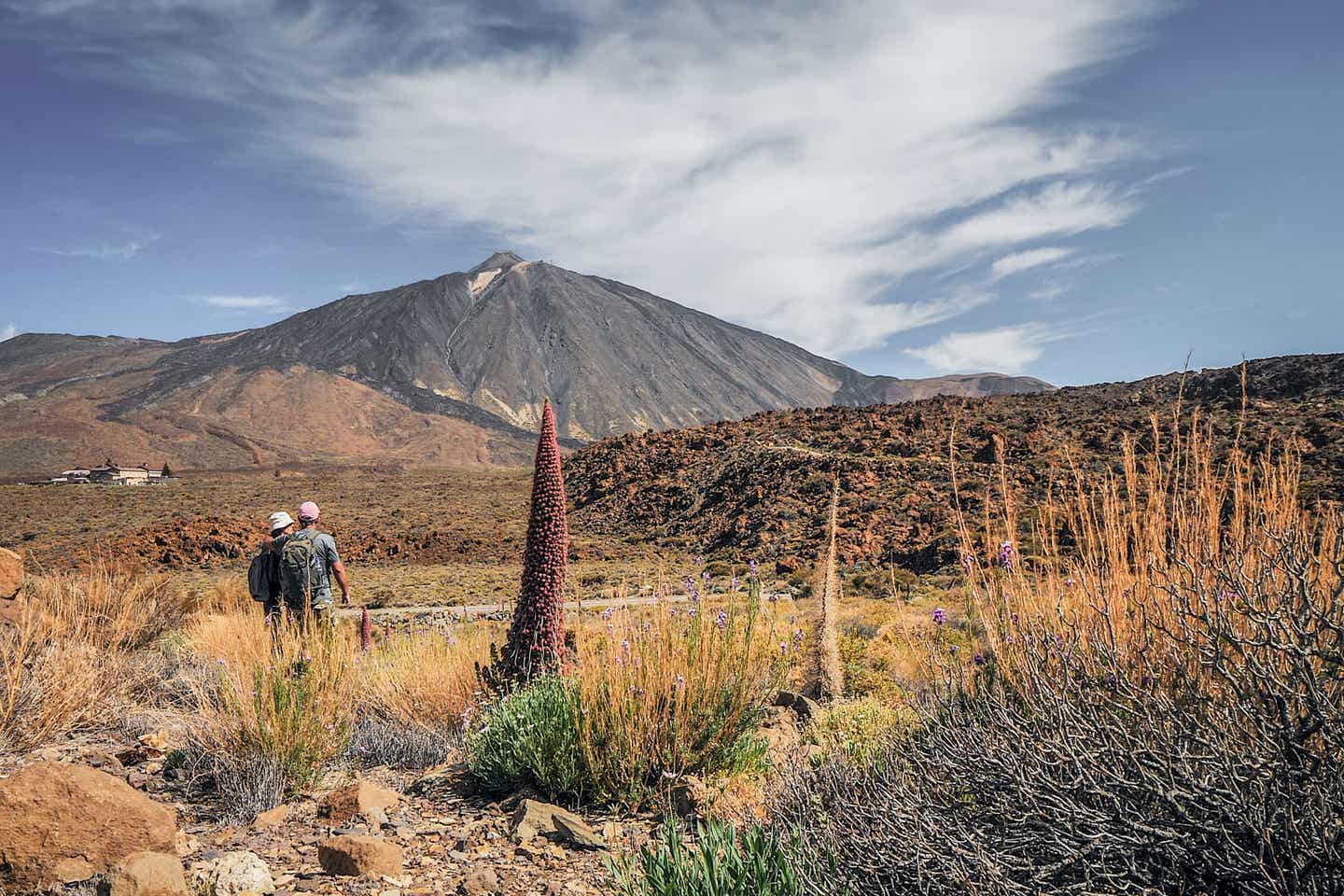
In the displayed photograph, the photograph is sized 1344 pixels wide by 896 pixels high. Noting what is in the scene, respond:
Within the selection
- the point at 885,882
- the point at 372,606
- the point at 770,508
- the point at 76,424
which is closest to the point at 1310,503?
the point at 770,508

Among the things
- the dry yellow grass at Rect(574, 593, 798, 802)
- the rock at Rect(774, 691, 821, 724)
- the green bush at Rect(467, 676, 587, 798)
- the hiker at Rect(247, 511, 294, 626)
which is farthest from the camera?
the hiker at Rect(247, 511, 294, 626)

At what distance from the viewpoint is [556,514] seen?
4.48 m

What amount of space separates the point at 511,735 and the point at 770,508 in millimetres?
19809

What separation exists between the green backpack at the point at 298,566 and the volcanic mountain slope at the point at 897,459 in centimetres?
1216

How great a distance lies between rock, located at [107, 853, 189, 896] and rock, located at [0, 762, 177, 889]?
284 millimetres

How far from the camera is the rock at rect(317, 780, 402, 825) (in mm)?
3627

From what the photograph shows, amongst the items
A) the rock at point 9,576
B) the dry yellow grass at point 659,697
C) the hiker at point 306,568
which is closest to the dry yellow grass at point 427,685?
the hiker at point 306,568

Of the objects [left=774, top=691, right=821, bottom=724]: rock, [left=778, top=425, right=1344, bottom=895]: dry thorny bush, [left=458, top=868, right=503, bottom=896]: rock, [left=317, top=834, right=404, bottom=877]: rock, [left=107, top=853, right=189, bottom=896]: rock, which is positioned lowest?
[left=774, top=691, right=821, bottom=724]: rock

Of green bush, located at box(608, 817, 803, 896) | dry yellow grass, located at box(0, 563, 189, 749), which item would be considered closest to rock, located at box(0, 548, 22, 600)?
dry yellow grass, located at box(0, 563, 189, 749)

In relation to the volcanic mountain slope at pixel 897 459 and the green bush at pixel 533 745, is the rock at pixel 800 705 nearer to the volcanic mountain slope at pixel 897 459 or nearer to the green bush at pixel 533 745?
the green bush at pixel 533 745

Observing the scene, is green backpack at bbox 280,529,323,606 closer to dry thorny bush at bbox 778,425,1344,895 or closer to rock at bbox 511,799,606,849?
rock at bbox 511,799,606,849

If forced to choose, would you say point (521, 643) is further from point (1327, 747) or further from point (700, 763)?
point (1327, 747)

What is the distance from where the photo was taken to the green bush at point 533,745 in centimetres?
385

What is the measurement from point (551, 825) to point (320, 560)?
Result: 3.48 metres
